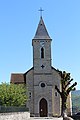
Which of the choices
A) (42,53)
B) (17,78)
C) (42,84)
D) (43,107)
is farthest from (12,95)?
(42,53)

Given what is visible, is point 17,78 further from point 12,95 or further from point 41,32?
point 41,32

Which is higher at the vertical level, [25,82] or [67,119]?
[25,82]

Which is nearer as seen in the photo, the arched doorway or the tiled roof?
the arched doorway

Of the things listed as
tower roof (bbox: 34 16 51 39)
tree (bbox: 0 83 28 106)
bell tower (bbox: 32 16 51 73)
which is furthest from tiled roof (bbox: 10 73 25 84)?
tower roof (bbox: 34 16 51 39)

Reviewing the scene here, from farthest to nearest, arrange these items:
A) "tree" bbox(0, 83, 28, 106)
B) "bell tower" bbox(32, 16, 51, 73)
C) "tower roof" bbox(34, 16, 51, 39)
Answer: "tower roof" bbox(34, 16, 51, 39) < "bell tower" bbox(32, 16, 51, 73) < "tree" bbox(0, 83, 28, 106)

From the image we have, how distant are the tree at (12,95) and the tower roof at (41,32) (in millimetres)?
12978

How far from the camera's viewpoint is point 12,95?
245 feet

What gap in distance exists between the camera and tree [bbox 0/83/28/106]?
241ft

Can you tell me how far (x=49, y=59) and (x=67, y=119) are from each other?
38.1 metres

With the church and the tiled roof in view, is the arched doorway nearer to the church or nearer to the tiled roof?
the church

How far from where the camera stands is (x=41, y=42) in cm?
8088

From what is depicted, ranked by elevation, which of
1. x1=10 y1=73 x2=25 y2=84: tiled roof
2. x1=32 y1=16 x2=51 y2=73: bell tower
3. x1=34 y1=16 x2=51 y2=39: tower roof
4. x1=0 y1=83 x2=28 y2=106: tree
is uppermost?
x1=34 y1=16 x2=51 y2=39: tower roof

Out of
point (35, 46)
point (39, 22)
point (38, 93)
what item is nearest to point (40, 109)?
point (38, 93)

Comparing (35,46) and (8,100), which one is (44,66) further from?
(8,100)
